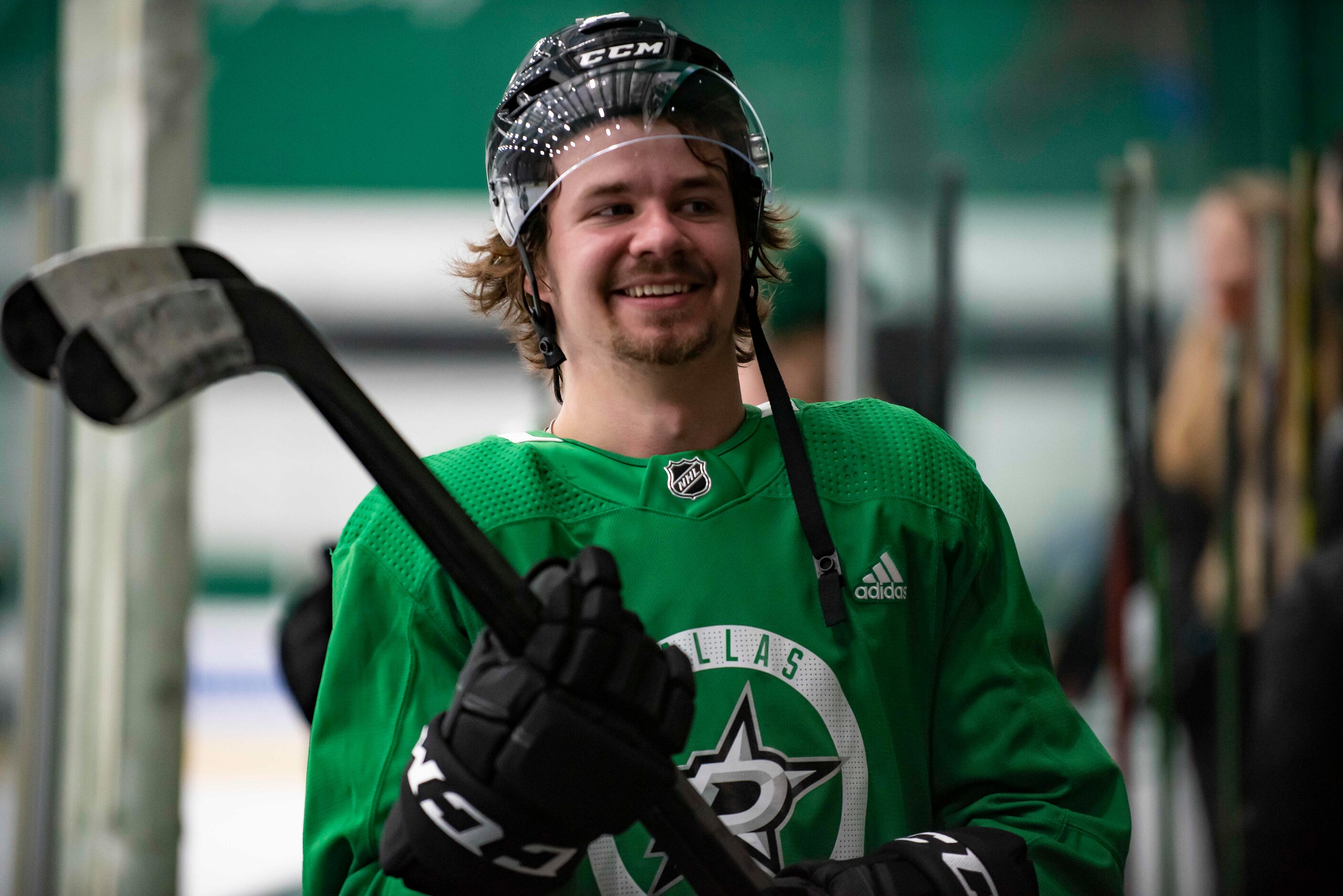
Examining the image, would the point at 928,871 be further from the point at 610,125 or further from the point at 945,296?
the point at 945,296

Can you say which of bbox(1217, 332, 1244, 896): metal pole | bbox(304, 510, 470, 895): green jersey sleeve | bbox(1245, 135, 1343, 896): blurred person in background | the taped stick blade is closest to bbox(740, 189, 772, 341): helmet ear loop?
bbox(304, 510, 470, 895): green jersey sleeve

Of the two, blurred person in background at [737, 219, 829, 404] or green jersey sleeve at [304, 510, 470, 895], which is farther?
blurred person in background at [737, 219, 829, 404]

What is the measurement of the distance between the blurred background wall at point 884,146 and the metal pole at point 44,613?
0.25 feet

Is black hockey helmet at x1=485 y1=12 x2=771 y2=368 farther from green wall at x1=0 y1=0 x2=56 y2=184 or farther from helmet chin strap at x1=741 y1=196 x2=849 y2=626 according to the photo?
green wall at x1=0 y1=0 x2=56 y2=184

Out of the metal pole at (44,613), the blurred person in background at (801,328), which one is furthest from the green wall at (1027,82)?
the metal pole at (44,613)

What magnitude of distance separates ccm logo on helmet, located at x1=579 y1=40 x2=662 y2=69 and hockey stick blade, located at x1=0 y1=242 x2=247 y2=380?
0.48 meters

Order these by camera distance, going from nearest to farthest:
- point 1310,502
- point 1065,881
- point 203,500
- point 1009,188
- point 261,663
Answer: point 1065,881 → point 1310,502 → point 1009,188 → point 203,500 → point 261,663

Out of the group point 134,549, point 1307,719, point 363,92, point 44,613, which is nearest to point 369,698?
point 134,549

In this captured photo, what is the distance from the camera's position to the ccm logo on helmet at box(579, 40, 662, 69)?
1.08 m

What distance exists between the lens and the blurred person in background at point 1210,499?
3180mm

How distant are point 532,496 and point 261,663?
5550mm

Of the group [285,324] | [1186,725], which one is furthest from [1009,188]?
[285,324]

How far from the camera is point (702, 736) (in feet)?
3.19

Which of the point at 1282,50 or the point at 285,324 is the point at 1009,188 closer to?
the point at 1282,50
